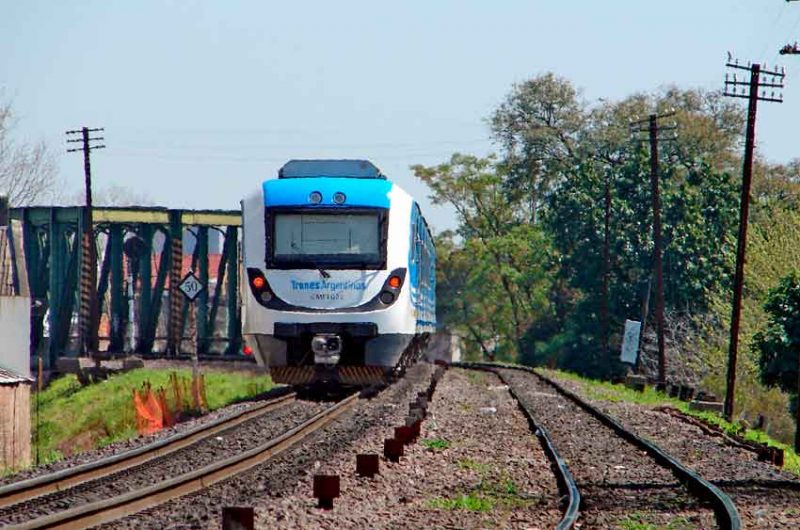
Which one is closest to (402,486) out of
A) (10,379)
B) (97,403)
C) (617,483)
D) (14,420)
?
(617,483)

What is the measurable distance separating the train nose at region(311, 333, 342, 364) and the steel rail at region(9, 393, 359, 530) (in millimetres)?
4845

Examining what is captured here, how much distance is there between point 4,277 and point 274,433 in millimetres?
25409

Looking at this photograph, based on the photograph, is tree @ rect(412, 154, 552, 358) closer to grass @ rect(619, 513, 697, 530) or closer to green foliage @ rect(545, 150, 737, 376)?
green foliage @ rect(545, 150, 737, 376)

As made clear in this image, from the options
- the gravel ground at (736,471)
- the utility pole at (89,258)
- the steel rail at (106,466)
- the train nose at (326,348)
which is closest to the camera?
the gravel ground at (736,471)

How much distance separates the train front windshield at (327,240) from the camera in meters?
21.6

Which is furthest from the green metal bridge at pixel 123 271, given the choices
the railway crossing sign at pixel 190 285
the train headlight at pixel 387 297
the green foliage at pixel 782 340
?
the train headlight at pixel 387 297

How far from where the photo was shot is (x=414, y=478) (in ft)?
43.4

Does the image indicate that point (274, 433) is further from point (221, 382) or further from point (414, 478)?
point (221, 382)

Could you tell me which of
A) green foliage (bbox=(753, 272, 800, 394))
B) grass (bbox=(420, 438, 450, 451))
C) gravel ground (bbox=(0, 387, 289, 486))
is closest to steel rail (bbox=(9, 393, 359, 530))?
grass (bbox=(420, 438, 450, 451))

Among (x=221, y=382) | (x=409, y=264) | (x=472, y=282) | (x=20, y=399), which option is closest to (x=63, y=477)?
(x=409, y=264)

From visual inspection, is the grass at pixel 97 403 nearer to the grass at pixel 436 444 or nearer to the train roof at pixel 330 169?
the train roof at pixel 330 169

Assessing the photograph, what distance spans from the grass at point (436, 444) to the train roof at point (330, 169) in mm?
6574

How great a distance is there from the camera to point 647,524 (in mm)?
10477

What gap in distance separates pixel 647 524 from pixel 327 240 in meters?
11.9
